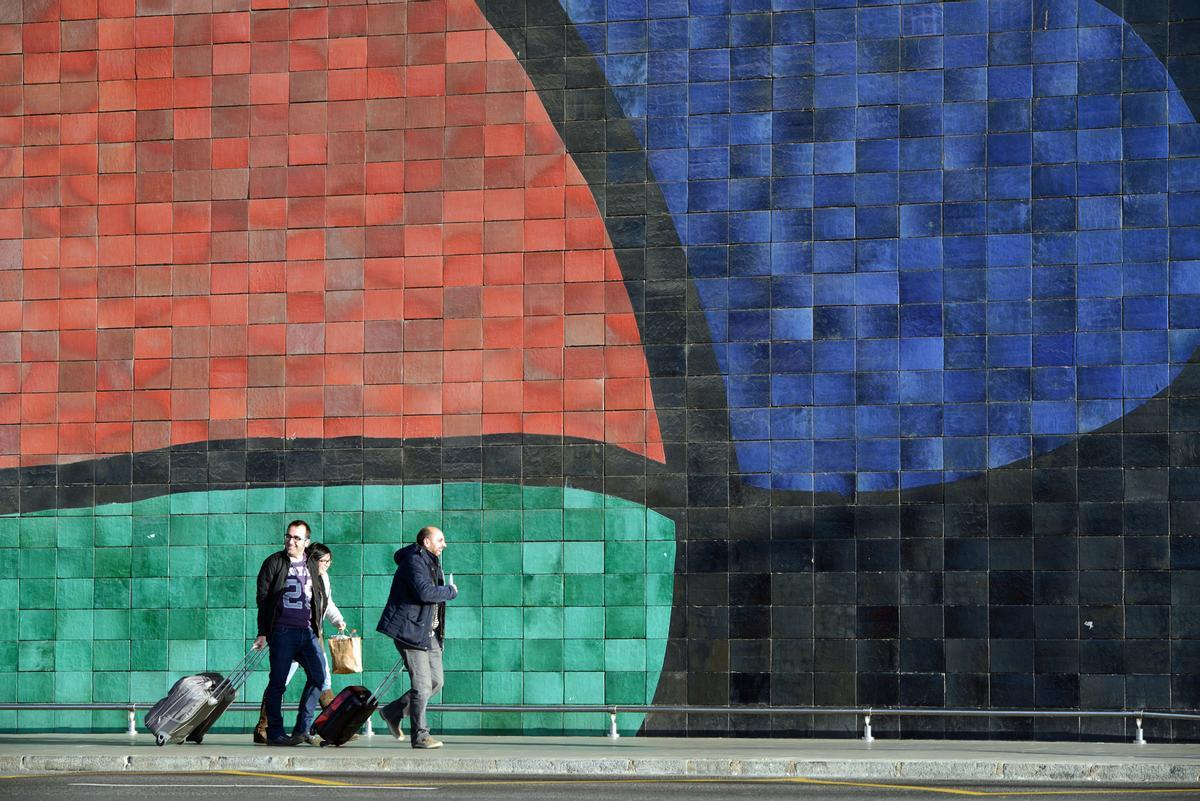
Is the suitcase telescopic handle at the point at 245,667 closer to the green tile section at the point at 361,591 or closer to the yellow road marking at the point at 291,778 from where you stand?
the green tile section at the point at 361,591

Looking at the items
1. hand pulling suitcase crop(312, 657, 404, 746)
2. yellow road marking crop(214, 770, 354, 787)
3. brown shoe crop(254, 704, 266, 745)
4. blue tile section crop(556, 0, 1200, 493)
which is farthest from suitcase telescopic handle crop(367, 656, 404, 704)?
blue tile section crop(556, 0, 1200, 493)

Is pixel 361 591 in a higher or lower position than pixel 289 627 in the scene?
higher

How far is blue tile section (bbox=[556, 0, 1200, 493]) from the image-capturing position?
596 inches

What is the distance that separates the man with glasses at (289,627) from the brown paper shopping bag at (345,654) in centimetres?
27

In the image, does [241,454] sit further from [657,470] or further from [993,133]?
[993,133]

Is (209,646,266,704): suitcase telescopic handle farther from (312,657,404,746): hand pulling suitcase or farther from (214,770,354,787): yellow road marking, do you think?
(214,770,354,787): yellow road marking

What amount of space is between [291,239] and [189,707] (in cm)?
442

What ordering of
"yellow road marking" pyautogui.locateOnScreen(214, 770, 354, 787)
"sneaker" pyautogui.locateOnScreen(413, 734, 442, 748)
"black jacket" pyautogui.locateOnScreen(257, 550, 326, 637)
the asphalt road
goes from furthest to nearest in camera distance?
1. "black jacket" pyautogui.locateOnScreen(257, 550, 326, 637)
2. "sneaker" pyautogui.locateOnScreen(413, 734, 442, 748)
3. "yellow road marking" pyautogui.locateOnScreen(214, 770, 354, 787)
4. the asphalt road

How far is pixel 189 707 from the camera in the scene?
1420 centimetres

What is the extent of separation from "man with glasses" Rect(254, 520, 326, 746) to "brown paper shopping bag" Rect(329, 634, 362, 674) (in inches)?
10.5

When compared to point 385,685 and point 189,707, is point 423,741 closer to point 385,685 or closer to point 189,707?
point 385,685

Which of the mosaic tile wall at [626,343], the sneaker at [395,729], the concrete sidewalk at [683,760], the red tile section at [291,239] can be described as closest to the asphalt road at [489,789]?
the concrete sidewalk at [683,760]

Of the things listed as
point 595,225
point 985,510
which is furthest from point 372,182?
point 985,510

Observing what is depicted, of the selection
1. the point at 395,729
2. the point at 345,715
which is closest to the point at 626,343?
the point at 395,729
